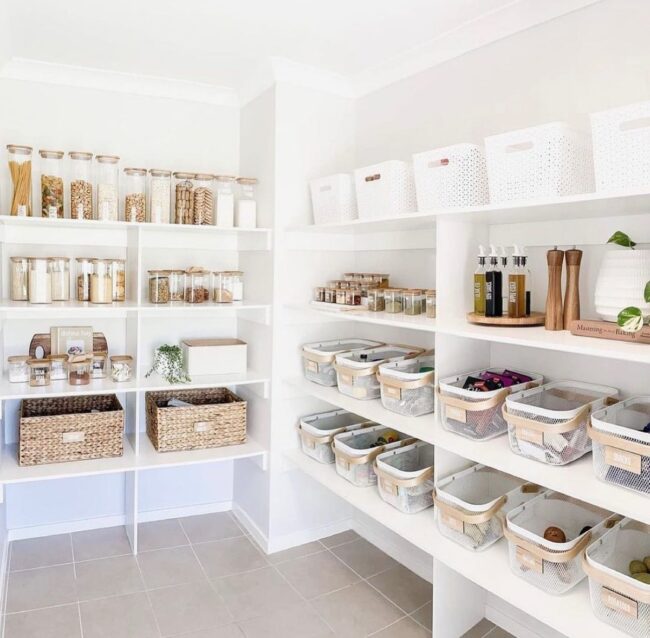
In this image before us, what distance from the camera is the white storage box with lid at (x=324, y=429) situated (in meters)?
2.82

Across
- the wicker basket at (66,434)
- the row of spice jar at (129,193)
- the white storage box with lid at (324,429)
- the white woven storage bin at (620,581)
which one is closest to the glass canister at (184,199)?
the row of spice jar at (129,193)

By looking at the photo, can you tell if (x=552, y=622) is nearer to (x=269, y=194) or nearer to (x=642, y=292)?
(x=642, y=292)

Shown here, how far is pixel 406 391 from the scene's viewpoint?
2.34 metres

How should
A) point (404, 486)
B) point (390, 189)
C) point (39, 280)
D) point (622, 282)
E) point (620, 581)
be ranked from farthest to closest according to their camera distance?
1. point (39, 280)
2. point (390, 189)
3. point (404, 486)
4. point (622, 282)
5. point (620, 581)

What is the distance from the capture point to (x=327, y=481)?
2650mm

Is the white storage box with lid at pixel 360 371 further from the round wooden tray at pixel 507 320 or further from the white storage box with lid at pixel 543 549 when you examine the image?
the white storage box with lid at pixel 543 549

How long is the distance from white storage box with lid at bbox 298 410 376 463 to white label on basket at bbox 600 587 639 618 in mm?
1410

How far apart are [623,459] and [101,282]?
2291 millimetres

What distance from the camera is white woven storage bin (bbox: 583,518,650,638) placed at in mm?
1505

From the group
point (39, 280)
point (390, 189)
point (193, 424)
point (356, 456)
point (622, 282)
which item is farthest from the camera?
point (193, 424)

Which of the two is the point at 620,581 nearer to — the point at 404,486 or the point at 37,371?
the point at 404,486

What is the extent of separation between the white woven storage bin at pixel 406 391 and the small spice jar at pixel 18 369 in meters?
1.63

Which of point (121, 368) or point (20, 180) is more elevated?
point (20, 180)

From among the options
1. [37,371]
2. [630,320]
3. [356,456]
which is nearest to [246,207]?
[37,371]
